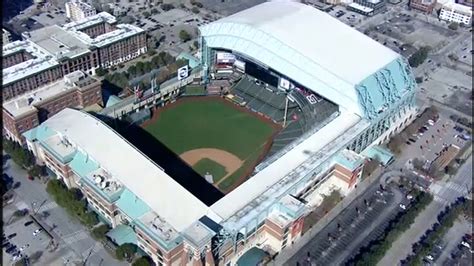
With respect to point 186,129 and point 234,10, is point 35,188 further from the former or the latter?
point 234,10

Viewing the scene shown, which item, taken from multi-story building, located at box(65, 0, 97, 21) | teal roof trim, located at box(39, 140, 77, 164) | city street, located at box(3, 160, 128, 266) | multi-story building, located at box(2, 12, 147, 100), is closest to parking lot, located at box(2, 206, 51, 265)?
city street, located at box(3, 160, 128, 266)

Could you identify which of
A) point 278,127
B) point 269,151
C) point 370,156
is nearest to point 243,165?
point 269,151

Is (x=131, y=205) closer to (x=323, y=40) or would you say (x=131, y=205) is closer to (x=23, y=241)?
(x=23, y=241)

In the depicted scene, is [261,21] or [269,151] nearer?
[269,151]

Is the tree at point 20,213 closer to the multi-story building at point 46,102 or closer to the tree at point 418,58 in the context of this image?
the multi-story building at point 46,102

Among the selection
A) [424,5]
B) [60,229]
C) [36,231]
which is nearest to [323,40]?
[60,229]
